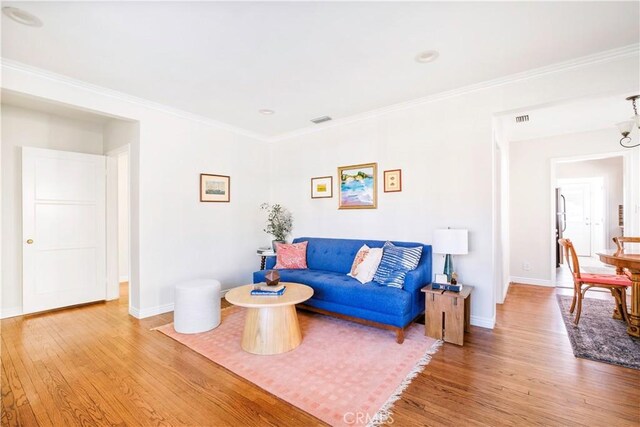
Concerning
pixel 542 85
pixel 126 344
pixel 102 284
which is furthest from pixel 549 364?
pixel 102 284

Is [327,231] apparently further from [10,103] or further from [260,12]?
[10,103]

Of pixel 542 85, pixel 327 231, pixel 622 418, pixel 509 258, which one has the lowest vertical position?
pixel 622 418

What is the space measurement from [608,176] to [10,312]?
37.2ft

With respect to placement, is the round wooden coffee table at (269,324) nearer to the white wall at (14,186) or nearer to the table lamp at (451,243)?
the table lamp at (451,243)

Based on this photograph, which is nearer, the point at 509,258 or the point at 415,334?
the point at 415,334

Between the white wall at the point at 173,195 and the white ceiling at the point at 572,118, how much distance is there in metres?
3.85

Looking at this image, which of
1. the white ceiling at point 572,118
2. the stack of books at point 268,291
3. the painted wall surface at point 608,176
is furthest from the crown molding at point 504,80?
the painted wall surface at point 608,176

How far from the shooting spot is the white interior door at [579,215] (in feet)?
25.1

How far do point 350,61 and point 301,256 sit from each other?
2563mm

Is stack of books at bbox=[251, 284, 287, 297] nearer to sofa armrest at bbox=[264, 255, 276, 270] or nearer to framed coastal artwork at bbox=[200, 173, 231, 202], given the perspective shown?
sofa armrest at bbox=[264, 255, 276, 270]

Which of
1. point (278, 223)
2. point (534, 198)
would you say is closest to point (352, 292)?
point (278, 223)

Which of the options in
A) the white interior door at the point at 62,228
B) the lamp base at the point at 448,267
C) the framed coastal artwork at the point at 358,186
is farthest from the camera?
the framed coastal artwork at the point at 358,186

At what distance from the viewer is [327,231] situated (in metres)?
4.43

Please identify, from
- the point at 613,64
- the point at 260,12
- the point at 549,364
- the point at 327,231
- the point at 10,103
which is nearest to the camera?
the point at 260,12
